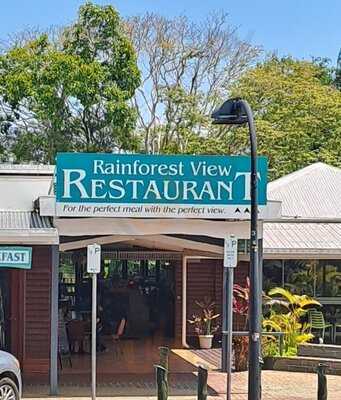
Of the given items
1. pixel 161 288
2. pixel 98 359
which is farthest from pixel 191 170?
pixel 161 288

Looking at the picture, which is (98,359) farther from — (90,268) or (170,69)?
(170,69)

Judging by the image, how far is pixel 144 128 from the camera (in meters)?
40.8

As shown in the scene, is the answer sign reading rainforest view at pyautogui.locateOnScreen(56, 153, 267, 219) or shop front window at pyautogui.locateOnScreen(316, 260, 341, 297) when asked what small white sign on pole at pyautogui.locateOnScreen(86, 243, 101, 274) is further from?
shop front window at pyautogui.locateOnScreen(316, 260, 341, 297)

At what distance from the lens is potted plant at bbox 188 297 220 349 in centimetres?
2016

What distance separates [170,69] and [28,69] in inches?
307

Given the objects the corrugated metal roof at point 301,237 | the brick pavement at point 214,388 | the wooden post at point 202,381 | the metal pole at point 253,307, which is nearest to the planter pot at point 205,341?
the corrugated metal roof at point 301,237

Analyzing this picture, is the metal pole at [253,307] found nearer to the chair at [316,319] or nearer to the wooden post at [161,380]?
the wooden post at [161,380]

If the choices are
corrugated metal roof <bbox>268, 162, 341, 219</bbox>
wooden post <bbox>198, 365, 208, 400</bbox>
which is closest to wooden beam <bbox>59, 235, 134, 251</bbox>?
wooden post <bbox>198, 365, 208, 400</bbox>

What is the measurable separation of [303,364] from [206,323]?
404cm

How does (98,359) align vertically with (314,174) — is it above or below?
below

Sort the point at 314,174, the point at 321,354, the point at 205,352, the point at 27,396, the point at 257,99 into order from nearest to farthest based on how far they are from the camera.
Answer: the point at 27,396 → the point at 321,354 → the point at 205,352 → the point at 314,174 → the point at 257,99

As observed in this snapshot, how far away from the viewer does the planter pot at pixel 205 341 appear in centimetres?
2012

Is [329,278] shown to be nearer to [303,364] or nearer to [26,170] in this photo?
[303,364]

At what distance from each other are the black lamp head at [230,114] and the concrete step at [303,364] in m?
5.94
